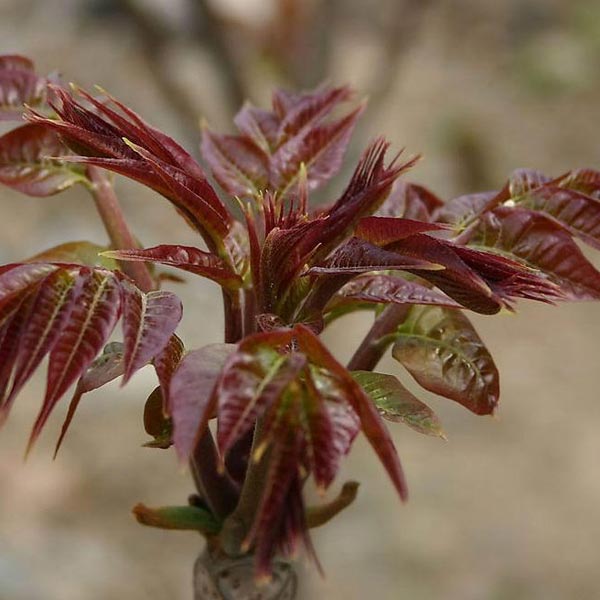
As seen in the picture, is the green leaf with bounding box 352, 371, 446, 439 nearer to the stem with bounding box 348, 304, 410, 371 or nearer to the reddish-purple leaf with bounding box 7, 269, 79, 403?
the stem with bounding box 348, 304, 410, 371

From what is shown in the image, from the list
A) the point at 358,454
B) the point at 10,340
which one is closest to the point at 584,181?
the point at 10,340

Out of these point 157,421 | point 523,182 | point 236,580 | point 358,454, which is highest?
point 523,182

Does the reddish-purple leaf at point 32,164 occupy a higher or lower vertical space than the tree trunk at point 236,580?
higher

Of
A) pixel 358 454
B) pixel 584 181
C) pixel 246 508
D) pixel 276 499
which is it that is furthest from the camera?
pixel 358 454

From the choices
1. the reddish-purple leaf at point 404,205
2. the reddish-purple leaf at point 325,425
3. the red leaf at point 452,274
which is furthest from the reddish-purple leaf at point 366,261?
the reddish-purple leaf at point 404,205

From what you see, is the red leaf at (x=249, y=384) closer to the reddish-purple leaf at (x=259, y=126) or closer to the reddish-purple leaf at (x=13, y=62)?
the reddish-purple leaf at (x=259, y=126)

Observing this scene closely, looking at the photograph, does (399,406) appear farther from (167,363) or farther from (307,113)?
(307,113)

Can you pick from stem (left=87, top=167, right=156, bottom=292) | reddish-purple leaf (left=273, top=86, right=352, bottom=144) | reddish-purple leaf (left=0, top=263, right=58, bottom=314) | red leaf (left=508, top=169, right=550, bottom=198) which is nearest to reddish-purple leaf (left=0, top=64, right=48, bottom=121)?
stem (left=87, top=167, right=156, bottom=292)
